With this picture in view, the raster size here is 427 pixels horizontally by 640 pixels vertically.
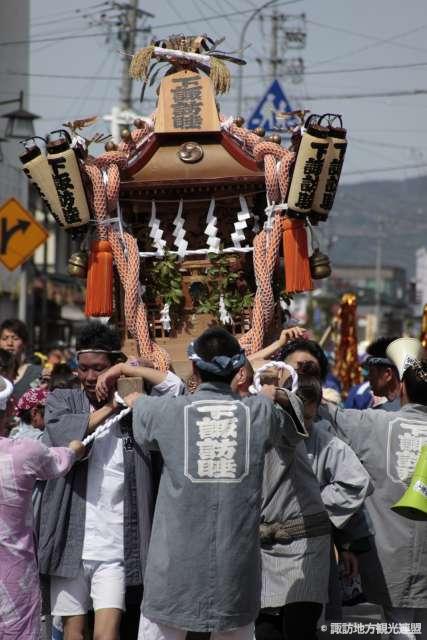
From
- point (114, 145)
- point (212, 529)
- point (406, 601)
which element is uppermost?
point (114, 145)

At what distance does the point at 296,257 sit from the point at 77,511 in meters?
2.77

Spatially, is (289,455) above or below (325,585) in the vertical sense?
above

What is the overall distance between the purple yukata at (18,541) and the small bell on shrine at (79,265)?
2817 mm

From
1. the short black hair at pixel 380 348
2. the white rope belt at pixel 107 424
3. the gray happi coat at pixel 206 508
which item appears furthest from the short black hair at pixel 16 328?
the gray happi coat at pixel 206 508

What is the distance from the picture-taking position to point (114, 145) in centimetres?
834

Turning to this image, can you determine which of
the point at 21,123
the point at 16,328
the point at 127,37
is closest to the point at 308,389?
the point at 16,328

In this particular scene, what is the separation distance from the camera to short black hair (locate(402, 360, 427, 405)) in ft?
22.4

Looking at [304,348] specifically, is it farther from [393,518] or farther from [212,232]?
[212,232]

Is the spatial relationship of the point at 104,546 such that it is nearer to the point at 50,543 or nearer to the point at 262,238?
the point at 50,543

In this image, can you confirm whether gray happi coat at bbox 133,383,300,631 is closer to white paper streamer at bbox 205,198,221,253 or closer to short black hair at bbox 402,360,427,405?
short black hair at bbox 402,360,427,405

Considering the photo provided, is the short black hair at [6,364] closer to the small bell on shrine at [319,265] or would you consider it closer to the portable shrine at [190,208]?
the portable shrine at [190,208]

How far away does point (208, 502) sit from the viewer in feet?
17.9

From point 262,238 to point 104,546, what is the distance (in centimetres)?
293

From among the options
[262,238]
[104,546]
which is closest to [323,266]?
[262,238]
